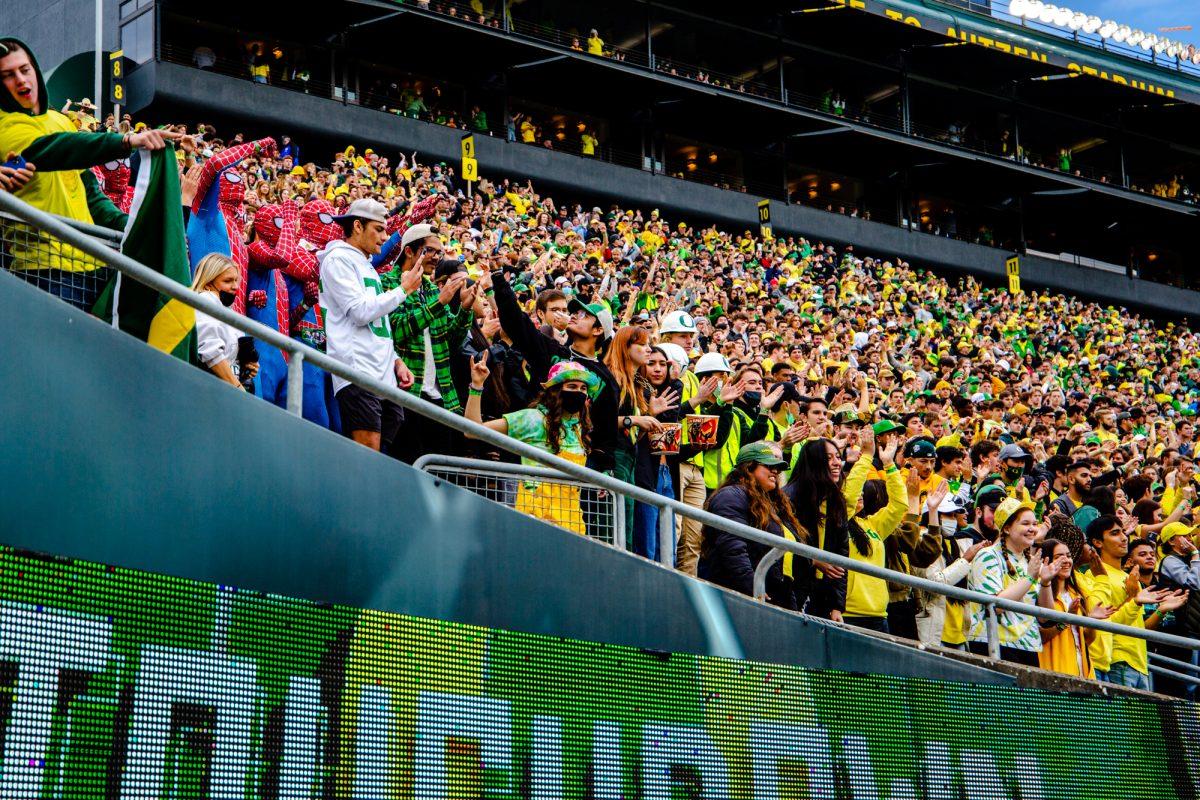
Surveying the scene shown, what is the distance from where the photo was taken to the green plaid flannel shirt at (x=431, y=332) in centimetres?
839

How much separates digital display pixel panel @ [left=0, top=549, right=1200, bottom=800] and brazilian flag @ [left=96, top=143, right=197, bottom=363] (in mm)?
1630

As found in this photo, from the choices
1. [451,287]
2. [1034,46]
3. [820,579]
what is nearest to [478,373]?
[451,287]

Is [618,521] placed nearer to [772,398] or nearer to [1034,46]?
[772,398]

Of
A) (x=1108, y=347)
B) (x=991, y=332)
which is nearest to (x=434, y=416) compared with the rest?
(x=991, y=332)

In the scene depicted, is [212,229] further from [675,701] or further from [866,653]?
[866,653]

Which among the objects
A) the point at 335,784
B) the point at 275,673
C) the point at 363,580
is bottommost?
the point at 335,784

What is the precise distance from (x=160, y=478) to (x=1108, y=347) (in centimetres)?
2682

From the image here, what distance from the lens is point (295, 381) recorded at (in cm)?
641

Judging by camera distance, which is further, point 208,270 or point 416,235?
point 416,235

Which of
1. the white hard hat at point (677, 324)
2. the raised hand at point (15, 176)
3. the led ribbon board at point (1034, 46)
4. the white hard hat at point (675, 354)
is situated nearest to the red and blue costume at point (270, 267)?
the raised hand at point (15, 176)

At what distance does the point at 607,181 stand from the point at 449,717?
30024 millimetres

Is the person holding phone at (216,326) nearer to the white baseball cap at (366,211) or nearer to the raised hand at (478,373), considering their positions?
the white baseball cap at (366,211)

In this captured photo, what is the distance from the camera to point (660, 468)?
8.80 m

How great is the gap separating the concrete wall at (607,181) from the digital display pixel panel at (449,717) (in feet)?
80.4
